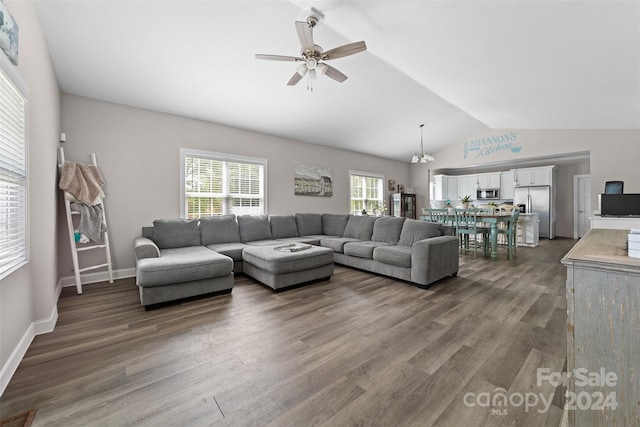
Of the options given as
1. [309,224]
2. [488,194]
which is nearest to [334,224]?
[309,224]

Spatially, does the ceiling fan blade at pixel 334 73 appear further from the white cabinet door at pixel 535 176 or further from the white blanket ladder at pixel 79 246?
the white cabinet door at pixel 535 176

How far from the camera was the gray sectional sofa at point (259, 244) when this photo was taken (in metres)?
2.66

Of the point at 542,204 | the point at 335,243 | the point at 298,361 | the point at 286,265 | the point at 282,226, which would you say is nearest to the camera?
the point at 298,361

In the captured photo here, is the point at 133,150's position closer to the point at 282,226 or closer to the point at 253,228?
the point at 253,228

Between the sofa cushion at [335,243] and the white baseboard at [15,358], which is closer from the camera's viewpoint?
the white baseboard at [15,358]

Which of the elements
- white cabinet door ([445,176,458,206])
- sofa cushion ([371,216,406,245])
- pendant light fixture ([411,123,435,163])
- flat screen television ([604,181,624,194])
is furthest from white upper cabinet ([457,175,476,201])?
sofa cushion ([371,216,406,245])

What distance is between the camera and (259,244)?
415cm

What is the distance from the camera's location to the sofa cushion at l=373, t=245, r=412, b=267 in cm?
332

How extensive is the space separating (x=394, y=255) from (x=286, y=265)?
1.47 m

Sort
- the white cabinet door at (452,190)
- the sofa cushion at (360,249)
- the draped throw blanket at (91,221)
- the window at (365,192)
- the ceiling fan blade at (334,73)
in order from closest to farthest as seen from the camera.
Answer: the ceiling fan blade at (334,73), the draped throw blanket at (91,221), the sofa cushion at (360,249), the window at (365,192), the white cabinet door at (452,190)

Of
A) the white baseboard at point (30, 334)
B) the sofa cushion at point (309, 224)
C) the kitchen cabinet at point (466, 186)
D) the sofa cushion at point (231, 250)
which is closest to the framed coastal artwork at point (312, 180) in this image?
the sofa cushion at point (309, 224)

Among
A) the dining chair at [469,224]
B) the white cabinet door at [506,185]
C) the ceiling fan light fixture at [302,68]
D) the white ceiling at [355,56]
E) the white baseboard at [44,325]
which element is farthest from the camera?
the white cabinet door at [506,185]

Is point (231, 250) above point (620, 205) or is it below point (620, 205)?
below

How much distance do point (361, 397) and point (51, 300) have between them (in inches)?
110
